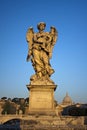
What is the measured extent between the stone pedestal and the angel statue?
0.61 metres

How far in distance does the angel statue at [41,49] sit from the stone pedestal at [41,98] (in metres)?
0.61

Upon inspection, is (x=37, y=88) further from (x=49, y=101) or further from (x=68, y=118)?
(x=68, y=118)

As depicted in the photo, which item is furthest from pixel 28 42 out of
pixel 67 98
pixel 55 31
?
pixel 67 98

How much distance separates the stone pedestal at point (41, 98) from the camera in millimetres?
14172

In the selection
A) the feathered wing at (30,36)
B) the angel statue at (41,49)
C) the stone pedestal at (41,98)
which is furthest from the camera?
the feathered wing at (30,36)

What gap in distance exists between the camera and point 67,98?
126500 millimetres

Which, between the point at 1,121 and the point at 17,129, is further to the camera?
the point at 1,121

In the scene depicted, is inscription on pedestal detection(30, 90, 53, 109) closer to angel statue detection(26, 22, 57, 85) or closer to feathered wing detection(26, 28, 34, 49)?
angel statue detection(26, 22, 57, 85)

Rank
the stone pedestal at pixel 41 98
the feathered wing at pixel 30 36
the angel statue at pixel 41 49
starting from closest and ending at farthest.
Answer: the stone pedestal at pixel 41 98 < the angel statue at pixel 41 49 < the feathered wing at pixel 30 36

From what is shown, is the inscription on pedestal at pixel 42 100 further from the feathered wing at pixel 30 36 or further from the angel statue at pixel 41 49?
the feathered wing at pixel 30 36

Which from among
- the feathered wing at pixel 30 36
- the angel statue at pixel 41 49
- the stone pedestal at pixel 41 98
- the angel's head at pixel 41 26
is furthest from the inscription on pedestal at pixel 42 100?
the angel's head at pixel 41 26

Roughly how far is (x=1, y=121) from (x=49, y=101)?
114 inches

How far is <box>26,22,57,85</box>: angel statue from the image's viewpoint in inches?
586

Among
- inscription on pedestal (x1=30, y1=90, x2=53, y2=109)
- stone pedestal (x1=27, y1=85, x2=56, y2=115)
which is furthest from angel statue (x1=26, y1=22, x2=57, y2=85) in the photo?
inscription on pedestal (x1=30, y1=90, x2=53, y2=109)
